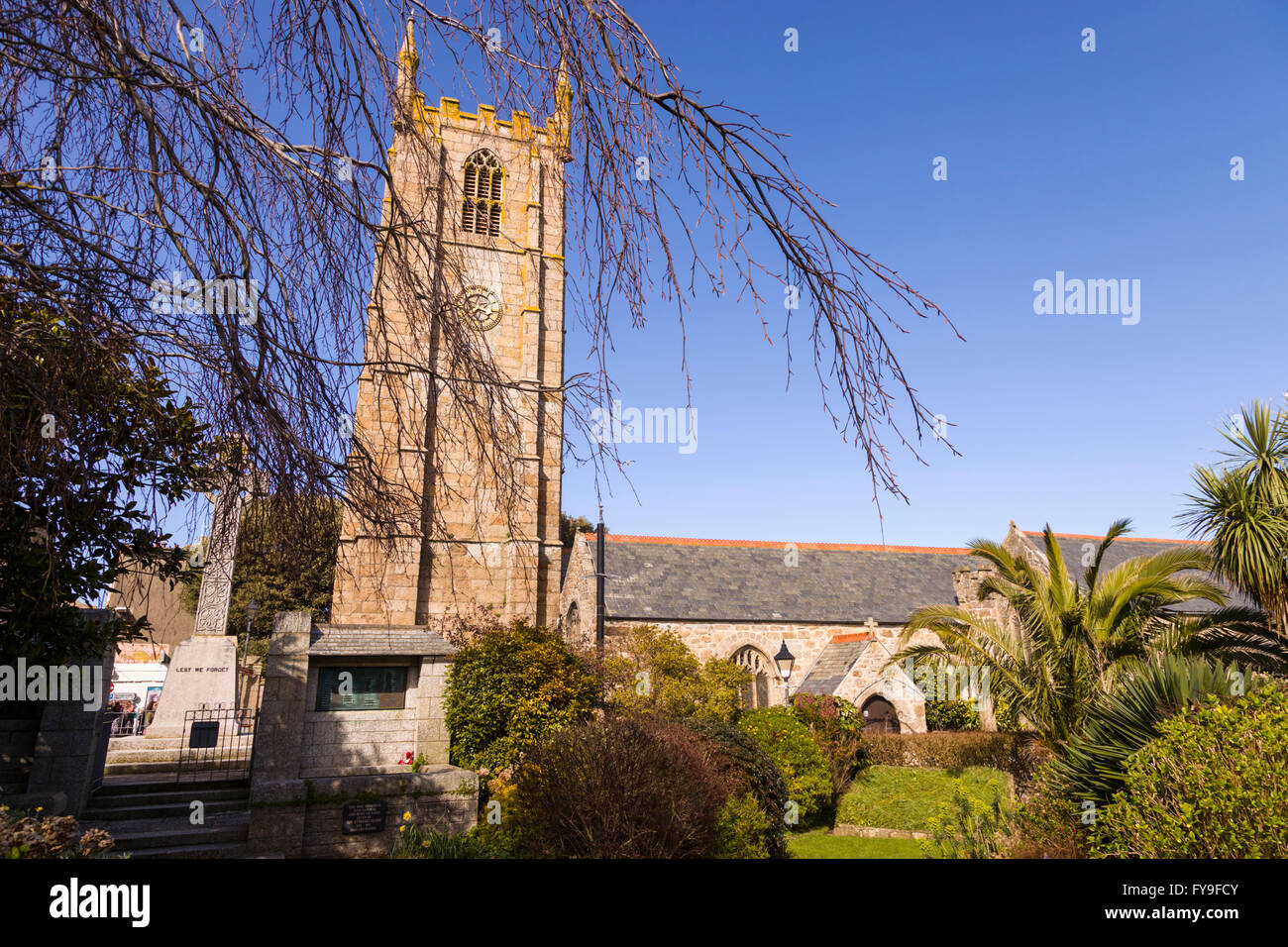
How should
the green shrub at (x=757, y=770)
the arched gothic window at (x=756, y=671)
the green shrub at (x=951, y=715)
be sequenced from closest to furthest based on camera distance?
the green shrub at (x=757, y=770) < the green shrub at (x=951, y=715) < the arched gothic window at (x=756, y=671)

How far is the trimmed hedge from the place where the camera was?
16562mm

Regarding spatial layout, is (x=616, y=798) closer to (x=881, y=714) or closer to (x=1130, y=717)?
(x=1130, y=717)

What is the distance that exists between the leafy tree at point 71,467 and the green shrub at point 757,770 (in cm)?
774

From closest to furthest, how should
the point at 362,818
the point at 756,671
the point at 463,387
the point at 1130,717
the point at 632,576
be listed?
1. the point at 463,387
2. the point at 1130,717
3. the point at 362,818
4. the point at 756,671
5. the point at 632,576

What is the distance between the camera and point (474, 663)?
521 inches

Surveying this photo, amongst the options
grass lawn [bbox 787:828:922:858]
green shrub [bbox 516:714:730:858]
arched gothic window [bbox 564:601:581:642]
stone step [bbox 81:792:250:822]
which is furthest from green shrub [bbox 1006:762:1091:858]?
arched gothic window [bbox 564:601:581:642]

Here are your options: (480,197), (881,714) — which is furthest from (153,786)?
(881,714)

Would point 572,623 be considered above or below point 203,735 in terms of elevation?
above

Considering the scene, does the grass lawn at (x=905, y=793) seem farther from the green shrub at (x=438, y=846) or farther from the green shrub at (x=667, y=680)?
the green shrub at (x=438, y=846)

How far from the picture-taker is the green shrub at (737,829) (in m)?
8.09

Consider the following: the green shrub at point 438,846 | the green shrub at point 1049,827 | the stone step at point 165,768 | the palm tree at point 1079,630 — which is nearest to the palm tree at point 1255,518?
the palm tree at point 1079,630

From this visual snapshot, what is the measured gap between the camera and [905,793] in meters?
16.4

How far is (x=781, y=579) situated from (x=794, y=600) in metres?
1.38
